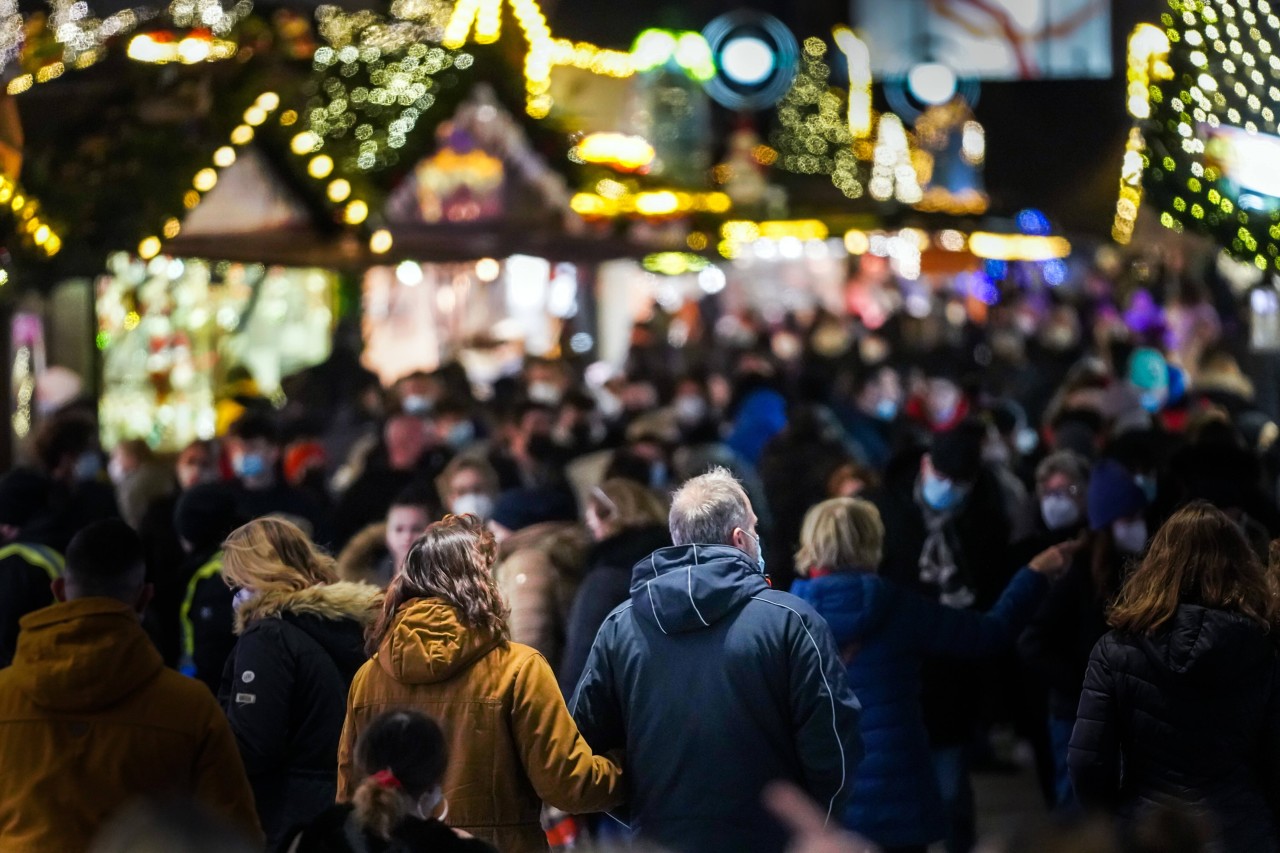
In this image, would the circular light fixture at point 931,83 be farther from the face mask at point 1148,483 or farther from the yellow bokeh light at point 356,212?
the face mask at point 1148,483

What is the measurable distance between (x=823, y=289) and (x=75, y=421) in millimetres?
30242

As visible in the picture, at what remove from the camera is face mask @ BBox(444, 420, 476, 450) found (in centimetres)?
1331

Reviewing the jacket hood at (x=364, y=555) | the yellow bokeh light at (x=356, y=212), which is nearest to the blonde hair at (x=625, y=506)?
the jacket hood at (x=364, y=555)

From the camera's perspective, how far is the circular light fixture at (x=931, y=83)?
2880cm

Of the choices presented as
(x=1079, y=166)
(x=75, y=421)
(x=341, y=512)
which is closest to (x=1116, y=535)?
(x=341, y=512)

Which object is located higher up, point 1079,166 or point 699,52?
point 699,52

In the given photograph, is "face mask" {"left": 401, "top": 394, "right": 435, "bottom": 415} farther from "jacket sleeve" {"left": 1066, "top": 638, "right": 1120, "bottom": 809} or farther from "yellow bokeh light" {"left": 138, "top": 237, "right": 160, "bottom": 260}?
"jacket sleeve" {"left": 1066, "top": 638, "right": 1120, "bottom": 809}

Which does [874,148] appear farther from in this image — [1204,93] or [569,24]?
[1204,93]

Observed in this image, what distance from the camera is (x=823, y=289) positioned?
38812 millimetres

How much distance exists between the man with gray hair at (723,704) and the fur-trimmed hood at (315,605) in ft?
3.30

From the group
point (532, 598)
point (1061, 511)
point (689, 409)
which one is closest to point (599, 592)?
point (532, 598)

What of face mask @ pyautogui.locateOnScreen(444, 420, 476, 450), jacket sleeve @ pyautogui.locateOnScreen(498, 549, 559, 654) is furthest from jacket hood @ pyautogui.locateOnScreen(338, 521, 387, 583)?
face mask @ pyautogui.locateOnScreen(444, 420, 476, 450)

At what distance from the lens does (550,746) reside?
483 centimetres

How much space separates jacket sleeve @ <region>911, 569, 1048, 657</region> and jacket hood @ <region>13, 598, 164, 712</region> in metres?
2.70
